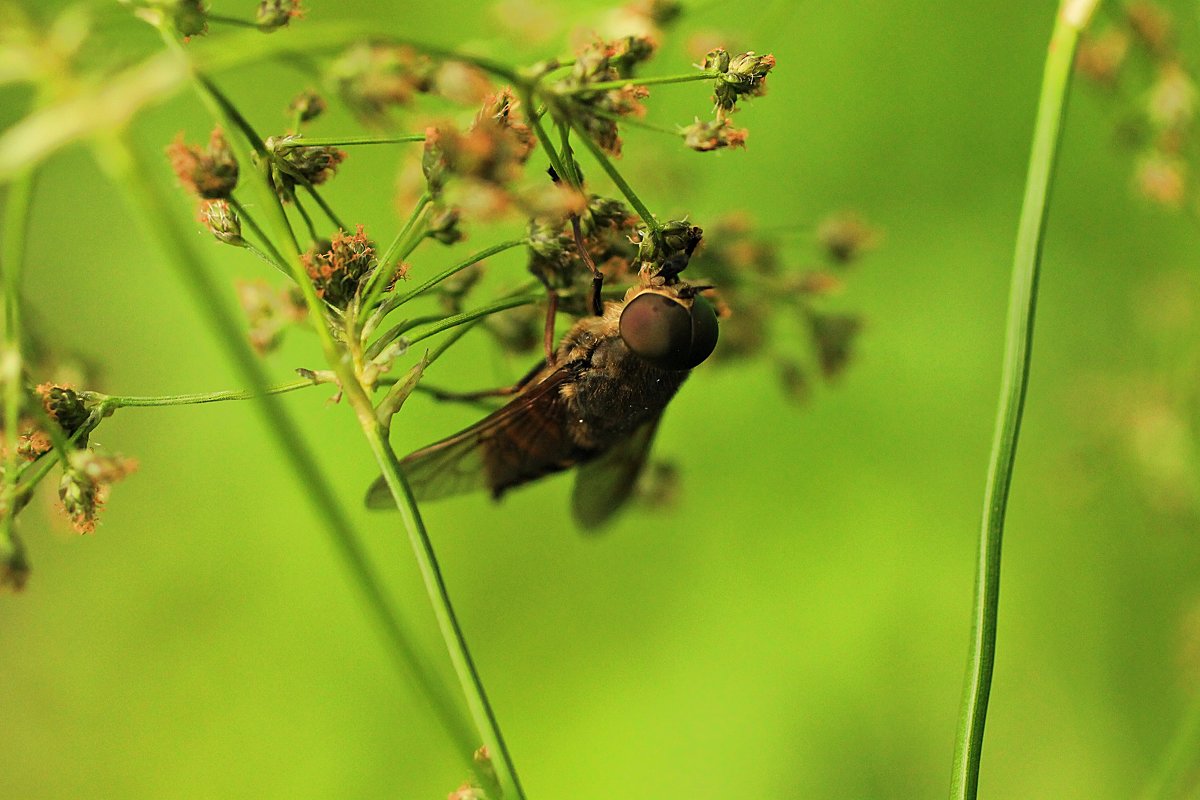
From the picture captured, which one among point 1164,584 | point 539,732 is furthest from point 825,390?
point 539,732

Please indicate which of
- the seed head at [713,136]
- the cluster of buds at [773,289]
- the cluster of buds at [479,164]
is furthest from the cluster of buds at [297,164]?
the cluster of buds at [773,289]

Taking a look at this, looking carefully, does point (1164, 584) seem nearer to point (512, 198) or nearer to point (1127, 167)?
point (1127, 167)

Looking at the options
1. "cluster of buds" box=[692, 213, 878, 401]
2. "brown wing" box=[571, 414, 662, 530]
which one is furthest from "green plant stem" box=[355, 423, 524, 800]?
"brown wing" box=[571, 414, 662, 530]

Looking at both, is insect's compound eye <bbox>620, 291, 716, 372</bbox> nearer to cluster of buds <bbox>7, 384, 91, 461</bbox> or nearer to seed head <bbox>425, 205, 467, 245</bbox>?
seed head <bbox>425, 205, 467, 245</bbox>

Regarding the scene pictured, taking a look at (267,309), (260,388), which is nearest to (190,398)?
(267,309)

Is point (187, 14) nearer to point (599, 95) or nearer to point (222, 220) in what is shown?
point (222, 220)

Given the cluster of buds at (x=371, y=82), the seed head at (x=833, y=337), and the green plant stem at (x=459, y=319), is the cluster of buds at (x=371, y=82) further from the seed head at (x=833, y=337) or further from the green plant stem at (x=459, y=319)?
the seed head at (x=833, y=337)
